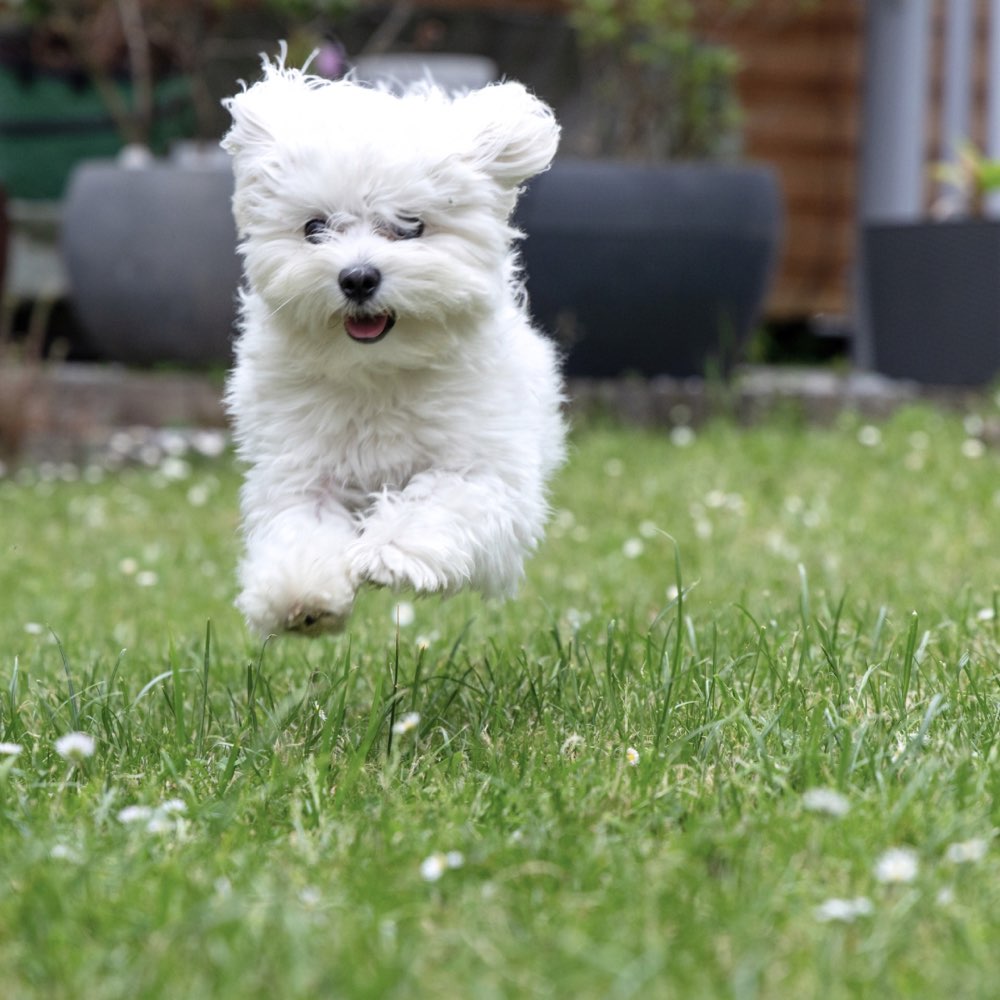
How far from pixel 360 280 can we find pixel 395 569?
49cm

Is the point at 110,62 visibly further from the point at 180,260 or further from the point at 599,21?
the point at 599,21

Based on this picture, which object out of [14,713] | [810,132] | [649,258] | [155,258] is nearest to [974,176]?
[649,258]

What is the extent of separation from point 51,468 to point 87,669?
400cm

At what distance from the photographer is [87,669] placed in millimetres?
3596

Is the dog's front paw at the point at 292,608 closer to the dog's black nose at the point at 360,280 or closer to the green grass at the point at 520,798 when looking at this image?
the green grass at the point at 520,798

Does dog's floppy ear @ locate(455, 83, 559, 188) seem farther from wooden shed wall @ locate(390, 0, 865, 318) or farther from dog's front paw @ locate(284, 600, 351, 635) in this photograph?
wooden shed wall @ locate(390, 0, 865, 318)

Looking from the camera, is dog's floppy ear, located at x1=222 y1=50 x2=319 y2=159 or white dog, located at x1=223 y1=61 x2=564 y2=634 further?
dog's floppy ear, located at x1=222 y1=50 x2=319 y2=159

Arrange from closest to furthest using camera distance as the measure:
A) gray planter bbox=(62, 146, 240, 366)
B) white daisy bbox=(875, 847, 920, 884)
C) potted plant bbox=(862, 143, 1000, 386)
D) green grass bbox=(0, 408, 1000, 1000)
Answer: green grass bbox=(0, 408, 1000, 1000) < white daisy bbox=(875, 847, 920, 884) < gray planter bbox=(62, 146, 240, 366) < potted plant bbox=(862, 143, 1000, 386)

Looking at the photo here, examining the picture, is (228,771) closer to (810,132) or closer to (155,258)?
(155,258)

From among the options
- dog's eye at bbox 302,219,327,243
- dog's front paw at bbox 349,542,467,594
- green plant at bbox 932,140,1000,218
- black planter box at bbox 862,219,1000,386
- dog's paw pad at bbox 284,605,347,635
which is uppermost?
dog's eye at bbox 302,219,327,243

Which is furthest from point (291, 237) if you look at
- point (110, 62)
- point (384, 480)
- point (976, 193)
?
point (110, 62)

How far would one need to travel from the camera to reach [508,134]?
3004mm

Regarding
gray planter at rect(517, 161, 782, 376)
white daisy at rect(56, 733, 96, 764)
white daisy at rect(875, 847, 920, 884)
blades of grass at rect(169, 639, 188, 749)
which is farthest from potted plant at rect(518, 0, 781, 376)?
white daisy at rect(875, 847, 920, 884)

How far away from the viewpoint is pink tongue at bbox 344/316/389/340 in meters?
2.90
